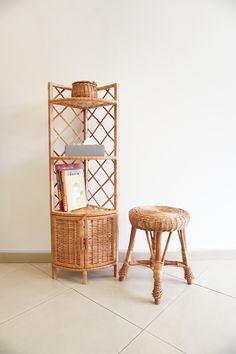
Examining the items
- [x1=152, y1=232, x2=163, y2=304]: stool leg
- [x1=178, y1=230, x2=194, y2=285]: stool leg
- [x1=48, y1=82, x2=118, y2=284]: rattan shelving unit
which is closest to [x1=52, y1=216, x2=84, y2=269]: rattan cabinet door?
[x1=48, y1=82, x2=118, y2=284]: rattan shelving unit

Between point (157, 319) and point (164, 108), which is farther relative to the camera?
point (164, 108)

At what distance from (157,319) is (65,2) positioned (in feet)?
7.12

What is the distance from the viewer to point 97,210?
1630mm

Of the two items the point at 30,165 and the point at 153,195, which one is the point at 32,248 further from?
the point at 153,195

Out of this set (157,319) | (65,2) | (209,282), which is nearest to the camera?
(157,319)

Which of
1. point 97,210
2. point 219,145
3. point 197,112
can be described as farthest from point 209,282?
point 197,112

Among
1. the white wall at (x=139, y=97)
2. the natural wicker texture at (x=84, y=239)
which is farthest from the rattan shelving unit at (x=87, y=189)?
the white wall at (x=139, y=97)

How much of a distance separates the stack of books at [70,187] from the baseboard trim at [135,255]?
557 millimetres

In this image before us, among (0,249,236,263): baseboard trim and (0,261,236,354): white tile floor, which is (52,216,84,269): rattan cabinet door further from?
(0,249,236,263): baseboard trim

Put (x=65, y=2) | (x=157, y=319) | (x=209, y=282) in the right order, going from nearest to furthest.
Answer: (x=157, y=319), (x=209, y=282), (x=65, y=2)

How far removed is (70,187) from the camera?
5.21 ft

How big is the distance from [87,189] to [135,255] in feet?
2.17

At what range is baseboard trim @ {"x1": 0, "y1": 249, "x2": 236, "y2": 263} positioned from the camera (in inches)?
74.2

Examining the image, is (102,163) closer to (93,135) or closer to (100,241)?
(93,135)
